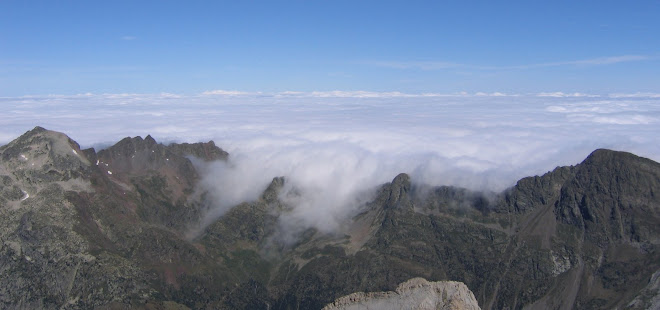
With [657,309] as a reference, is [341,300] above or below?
above

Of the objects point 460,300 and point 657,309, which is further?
point 657,309

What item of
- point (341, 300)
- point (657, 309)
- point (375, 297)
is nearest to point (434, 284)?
point (375, 297)

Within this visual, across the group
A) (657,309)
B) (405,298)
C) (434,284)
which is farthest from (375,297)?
(657,309)

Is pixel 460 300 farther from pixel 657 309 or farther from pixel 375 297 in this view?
pixel 657 309

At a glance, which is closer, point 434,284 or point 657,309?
point 434,284

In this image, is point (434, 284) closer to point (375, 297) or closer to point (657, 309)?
point (375, 297)
